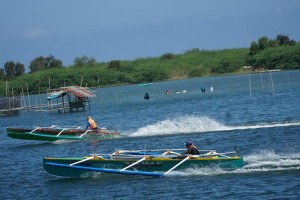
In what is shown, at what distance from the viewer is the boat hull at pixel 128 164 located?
992 inches

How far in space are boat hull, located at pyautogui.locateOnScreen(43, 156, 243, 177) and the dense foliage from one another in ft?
320

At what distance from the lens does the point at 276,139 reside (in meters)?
33.8

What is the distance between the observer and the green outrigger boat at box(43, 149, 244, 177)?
25.2 meters

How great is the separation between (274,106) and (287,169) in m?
30.5

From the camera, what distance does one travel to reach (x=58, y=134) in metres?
40.2

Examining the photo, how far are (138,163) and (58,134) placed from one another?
591 inches

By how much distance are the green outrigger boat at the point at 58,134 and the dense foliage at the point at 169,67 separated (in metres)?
83.7

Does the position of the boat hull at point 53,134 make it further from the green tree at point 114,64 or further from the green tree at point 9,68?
the green tree at point 9,68

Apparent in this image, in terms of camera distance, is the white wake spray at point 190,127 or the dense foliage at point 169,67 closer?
the white wake spray at point 190,127

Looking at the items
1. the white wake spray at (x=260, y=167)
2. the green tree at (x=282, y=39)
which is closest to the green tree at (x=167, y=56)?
the green tree at (x=282, y=39)

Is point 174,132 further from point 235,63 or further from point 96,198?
point 235,63

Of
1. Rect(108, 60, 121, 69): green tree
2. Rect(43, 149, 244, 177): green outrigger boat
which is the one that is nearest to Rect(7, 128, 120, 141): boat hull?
Rect(43, 149, 244, 177): green outrigger boat

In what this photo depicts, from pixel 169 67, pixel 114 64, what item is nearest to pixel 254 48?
pixel 169 67

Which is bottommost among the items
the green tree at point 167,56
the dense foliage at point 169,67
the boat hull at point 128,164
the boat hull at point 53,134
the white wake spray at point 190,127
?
the boat hull at point 128,164
